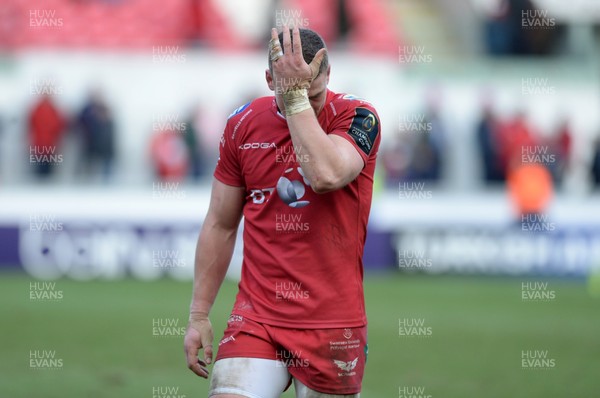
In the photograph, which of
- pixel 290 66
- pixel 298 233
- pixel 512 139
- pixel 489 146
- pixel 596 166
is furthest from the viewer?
pixel 596 166

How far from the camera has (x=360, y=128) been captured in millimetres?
4785

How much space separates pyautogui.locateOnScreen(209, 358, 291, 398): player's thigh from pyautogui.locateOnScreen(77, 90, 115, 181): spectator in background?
15.6m

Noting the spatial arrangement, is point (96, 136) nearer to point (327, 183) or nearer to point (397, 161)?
point (397, 161)

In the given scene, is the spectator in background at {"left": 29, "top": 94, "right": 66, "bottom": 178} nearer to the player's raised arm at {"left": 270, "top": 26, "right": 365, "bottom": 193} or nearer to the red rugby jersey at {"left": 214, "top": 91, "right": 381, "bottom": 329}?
the red rugby jersey at {"left": 214, "top": 91, "right": 381, "bottom": 329}

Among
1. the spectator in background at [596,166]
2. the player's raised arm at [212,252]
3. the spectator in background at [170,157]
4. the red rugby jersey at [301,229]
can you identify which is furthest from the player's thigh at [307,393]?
the spectator in background at [596,166]

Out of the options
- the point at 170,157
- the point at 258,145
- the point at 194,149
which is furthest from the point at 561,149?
the point at 258,145

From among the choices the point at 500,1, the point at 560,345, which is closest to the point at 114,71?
the point at 500,1

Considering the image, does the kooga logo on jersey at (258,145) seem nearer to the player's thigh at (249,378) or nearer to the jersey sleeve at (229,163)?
the jersey sleeve at (229,163)

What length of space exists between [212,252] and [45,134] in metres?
15.4

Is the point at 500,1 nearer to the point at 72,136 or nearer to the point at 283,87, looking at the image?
the point at 72,136

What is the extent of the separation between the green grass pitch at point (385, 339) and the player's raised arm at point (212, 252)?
349cm

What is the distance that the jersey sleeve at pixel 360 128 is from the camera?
15.6 ft

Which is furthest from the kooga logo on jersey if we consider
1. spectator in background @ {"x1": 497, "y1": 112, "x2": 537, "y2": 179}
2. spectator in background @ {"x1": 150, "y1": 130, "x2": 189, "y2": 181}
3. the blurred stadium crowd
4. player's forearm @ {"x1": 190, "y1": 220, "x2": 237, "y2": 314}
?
spectator in background @ {"x1": 497, "y1": 112, "x2": 537, "y2": 179}

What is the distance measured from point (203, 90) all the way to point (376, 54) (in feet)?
12.6
